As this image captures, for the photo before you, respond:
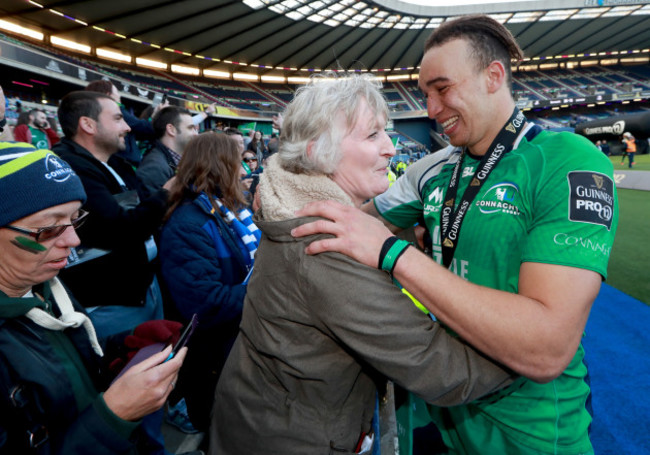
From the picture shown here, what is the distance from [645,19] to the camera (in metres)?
33.8

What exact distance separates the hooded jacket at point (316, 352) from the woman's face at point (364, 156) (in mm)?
163

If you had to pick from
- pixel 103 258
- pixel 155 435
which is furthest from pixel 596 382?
pixel 103 258

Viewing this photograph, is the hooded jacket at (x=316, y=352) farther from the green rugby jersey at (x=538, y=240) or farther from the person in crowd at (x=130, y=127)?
the person in crowd at (x=130, y=127)

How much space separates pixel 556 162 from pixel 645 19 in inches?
2000

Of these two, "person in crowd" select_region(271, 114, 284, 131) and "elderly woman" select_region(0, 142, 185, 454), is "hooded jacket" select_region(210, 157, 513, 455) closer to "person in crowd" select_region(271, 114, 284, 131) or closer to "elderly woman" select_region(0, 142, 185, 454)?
"elderly woman" select_region(0, 142, 185, 454)

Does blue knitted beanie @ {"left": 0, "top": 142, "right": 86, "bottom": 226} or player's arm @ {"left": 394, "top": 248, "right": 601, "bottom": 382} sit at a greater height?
blue knitted beanie @ {"left": 0, "top": 142, "right": 86, "bottom": 226}

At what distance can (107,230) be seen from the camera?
2381mm

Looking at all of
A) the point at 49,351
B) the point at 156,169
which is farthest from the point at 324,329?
the point at 156,169

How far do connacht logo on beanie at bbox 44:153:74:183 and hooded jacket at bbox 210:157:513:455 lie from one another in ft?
2.85

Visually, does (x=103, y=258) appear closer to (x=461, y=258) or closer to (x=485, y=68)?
(x=461, y=258)

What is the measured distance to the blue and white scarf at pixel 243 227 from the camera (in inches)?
98.7

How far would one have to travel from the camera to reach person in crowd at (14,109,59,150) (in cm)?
456

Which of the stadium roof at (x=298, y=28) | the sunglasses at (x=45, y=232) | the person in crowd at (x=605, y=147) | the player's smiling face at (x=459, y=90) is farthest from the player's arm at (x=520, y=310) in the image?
the person in crowd at (x=605, y=147)

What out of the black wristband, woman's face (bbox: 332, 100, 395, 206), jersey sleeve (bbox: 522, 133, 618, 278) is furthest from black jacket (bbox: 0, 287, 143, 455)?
jersey sleeve (bbox: 522, 133, 618, 278)
